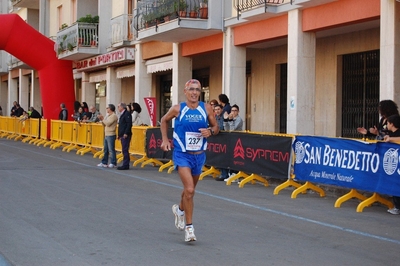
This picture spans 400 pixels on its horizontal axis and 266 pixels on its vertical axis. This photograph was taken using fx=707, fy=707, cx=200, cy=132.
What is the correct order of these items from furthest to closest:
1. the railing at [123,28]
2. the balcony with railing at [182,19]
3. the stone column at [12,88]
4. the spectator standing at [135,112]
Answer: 1. the stone column at [12,88]
2. the railing at [123,28]
3. the balcony with railing at [182,19]
4. the spectator standing at [135,112]

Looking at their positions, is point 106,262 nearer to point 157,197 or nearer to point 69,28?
point 157,197

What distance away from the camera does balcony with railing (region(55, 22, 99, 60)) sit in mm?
32875

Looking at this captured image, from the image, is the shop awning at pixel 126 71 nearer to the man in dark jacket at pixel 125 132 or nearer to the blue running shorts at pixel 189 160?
the man in dark jacket at pixel 125 132

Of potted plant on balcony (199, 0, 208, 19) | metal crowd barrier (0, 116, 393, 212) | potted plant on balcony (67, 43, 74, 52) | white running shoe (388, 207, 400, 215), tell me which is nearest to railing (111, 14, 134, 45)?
potted plant on balcony (67, 43, 74, 52)

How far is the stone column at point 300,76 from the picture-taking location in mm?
19547

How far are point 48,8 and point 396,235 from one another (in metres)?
35.3

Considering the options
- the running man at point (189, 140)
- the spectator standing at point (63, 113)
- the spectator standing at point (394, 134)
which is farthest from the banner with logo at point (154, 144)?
the spectator standing at point (63, 113)

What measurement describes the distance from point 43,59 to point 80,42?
1885 millimetres

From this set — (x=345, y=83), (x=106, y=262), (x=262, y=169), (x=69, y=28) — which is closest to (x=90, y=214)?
(x=106, y=262)

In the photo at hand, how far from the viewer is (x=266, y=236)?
895 centimetres

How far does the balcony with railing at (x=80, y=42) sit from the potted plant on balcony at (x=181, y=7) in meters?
10.3

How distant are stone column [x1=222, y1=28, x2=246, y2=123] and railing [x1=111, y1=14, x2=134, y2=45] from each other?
807 cm

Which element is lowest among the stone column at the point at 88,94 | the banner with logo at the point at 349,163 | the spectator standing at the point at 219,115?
the banner with logo at the point at 349,163

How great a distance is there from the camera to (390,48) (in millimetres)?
15805
